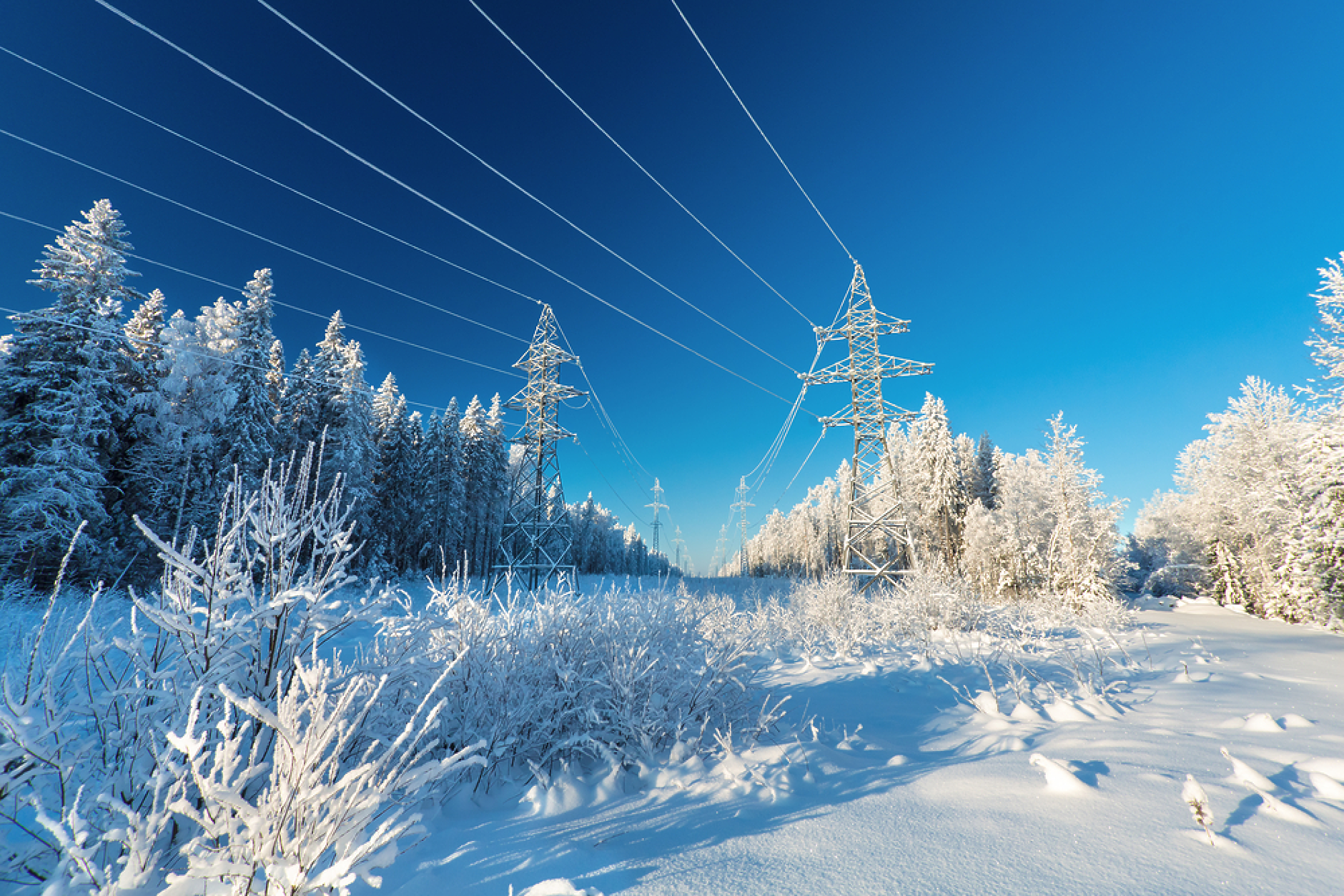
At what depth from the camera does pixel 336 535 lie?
10.4 feet

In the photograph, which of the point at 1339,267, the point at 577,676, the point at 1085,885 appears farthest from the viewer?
the point at 1339,267

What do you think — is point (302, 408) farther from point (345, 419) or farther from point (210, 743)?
point (210, 743)

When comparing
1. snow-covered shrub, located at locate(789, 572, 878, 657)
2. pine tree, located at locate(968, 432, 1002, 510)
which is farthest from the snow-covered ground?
pine tree, located at locate(968, 432, 1002, 510)

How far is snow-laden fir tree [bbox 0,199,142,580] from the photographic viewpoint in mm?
13398

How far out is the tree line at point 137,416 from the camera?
45.1 feet

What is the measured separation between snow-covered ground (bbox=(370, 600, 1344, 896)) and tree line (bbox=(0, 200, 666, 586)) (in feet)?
27.9

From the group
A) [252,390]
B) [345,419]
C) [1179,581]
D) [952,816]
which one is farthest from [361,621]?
[1179,581]

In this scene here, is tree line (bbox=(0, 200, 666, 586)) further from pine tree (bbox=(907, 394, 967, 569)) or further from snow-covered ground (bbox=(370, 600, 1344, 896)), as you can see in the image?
pine tree (bbox=(907, 394, 967, 569))

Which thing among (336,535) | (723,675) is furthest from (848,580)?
(336,535)

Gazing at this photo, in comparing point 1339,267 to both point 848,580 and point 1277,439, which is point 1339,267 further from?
point 1277,439

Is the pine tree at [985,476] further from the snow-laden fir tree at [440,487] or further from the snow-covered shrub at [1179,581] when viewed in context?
the snow-laden fir tree at [440,487]

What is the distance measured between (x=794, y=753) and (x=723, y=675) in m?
0.93

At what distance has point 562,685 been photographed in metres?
4.52

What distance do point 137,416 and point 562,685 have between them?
801 inches
